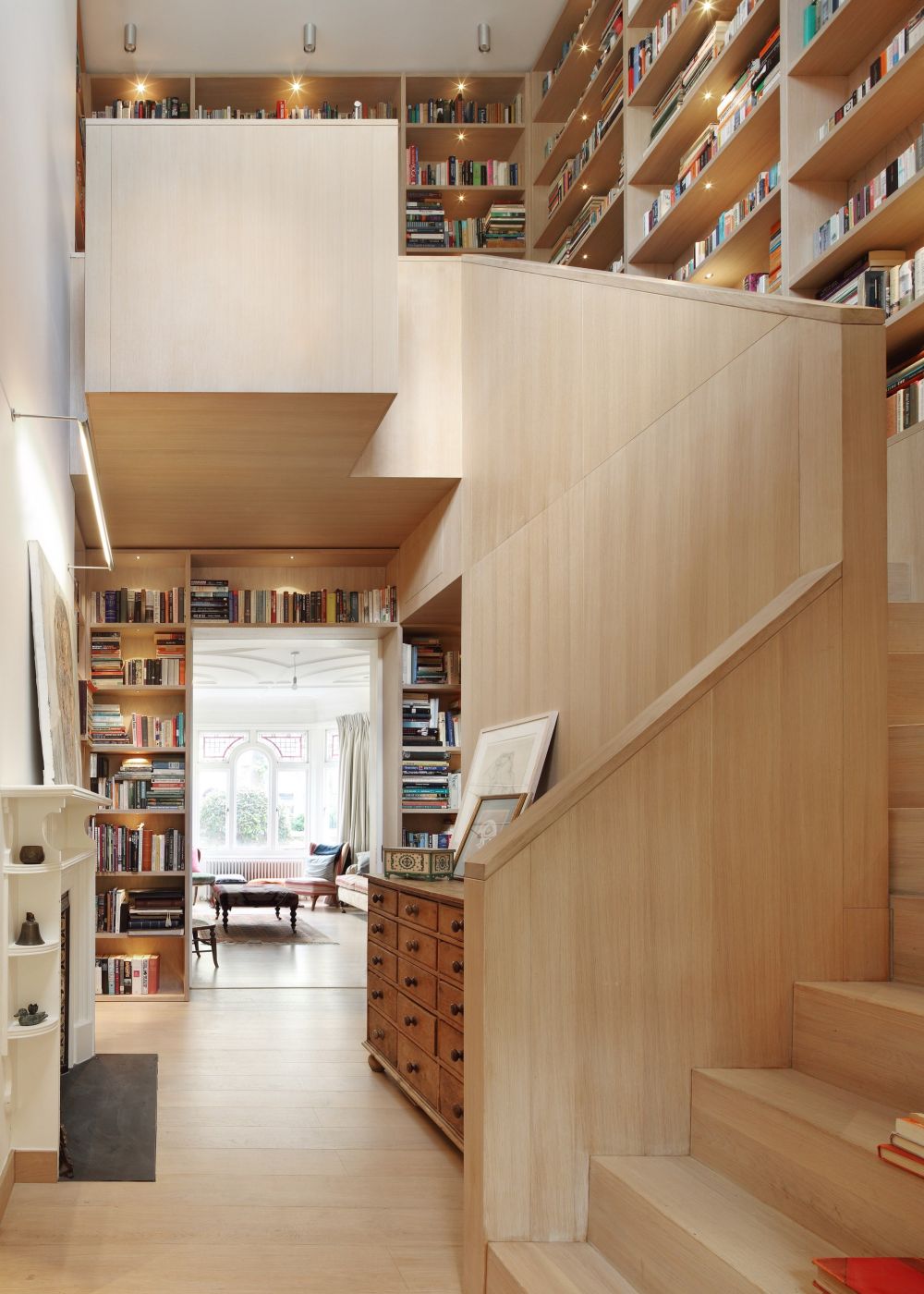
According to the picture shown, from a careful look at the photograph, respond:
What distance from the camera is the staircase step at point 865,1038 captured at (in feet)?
7.02

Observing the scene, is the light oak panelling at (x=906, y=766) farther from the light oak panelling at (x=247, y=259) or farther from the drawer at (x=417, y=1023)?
the light oak panelling at (x=247, y=259)

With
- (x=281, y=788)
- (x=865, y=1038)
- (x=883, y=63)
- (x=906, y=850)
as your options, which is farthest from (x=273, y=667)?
(x=865, y=1038)

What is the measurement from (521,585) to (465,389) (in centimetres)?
129

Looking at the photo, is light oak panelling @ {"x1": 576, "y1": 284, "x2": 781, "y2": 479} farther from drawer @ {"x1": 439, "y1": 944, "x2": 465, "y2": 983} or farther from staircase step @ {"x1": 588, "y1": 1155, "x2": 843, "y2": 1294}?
staircase step @ {"x1": 588, "y1": 1155, "x2": 843, "y2": 1294}

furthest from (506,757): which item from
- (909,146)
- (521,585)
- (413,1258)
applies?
(909,146)

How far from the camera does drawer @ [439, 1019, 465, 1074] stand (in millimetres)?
3924

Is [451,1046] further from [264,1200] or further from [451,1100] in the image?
[264,1200]

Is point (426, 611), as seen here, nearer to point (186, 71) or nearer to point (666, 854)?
point (186, 71)

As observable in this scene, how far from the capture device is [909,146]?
418 cm

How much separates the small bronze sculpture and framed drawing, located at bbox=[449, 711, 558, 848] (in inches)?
71.3

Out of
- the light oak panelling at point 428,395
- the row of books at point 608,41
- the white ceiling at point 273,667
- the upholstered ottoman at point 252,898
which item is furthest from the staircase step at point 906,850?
the white ceiling at point 273,667

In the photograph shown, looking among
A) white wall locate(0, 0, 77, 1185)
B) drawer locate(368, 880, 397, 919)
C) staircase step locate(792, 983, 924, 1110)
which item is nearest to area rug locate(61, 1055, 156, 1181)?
white wall locate(0, 0, 77, 1185)

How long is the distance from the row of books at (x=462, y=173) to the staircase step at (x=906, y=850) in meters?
6.66

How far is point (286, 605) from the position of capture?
8.01 meters
